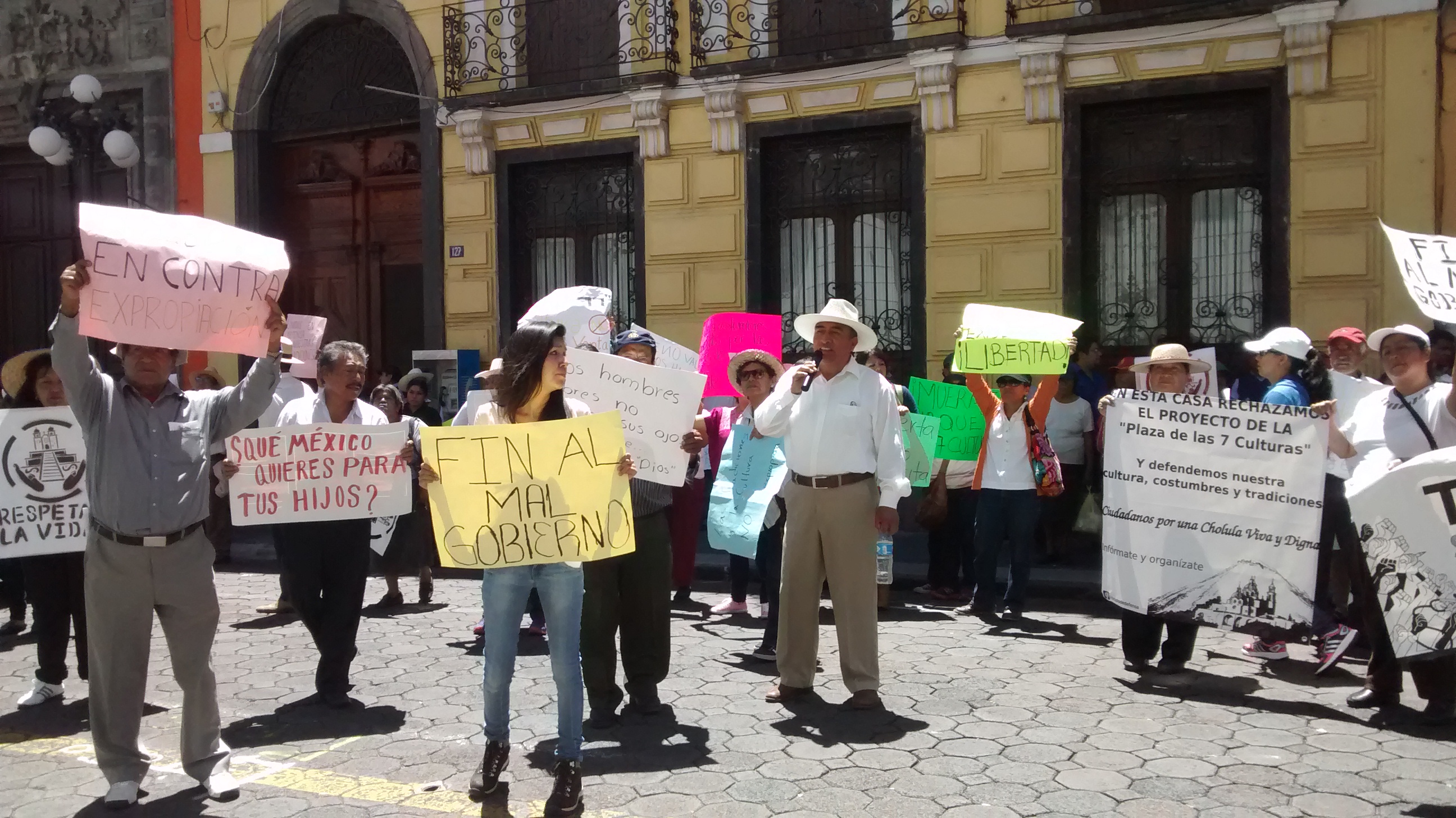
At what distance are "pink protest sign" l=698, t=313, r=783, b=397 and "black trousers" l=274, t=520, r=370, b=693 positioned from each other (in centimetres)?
255

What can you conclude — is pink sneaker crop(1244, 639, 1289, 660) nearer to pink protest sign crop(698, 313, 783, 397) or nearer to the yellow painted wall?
pink protest sign crop(698, 313, 783, 397)

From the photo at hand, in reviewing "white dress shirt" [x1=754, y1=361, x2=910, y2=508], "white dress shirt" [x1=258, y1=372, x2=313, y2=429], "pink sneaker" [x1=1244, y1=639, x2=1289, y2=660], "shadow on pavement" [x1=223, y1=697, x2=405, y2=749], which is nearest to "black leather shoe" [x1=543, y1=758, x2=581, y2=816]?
"shadow on pavement" [x1=223, y1=697, x2=405, y2=749]

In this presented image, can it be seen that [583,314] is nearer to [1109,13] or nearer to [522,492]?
[522,492]

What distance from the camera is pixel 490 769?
4.82m

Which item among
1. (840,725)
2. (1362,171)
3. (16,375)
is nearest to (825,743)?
(840,725)

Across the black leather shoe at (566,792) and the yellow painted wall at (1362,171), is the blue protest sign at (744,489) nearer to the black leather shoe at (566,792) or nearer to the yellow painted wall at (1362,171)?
the black leather shoe at (566,792)

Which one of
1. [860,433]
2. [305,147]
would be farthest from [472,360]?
[860,433]

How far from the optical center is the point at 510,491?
4.80 m

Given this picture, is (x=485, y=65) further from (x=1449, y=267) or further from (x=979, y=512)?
(x=1449, y=267)

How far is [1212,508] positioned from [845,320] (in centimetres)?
212

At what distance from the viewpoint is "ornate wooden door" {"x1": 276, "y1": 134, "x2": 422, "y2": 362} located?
16609mm

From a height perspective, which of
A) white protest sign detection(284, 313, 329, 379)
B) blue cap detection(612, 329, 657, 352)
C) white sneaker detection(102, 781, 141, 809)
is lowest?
white sneaker detection(102, 781, 141, 809)

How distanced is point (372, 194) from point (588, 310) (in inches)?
424

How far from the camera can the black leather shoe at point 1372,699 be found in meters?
6.02
